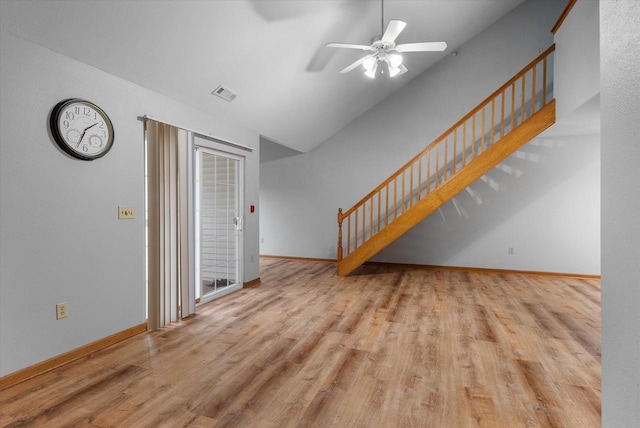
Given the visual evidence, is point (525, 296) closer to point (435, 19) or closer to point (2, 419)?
point (435, 19)

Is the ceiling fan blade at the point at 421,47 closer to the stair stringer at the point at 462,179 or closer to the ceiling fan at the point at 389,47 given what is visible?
the ceiling fan at the point at 389,47

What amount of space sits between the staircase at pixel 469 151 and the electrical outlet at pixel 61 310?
158 inches

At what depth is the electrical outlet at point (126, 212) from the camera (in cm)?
314

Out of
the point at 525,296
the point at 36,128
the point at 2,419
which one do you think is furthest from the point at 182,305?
the point at 525,296

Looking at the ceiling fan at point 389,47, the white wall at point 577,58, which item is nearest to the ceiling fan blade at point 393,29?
the ceiling fan at point 389,47

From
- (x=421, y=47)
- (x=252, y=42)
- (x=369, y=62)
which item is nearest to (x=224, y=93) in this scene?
(x=252, y=42)

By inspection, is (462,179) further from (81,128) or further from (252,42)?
(81,128)

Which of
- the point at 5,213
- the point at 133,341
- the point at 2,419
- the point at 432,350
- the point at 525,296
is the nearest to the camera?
the point at 2,419

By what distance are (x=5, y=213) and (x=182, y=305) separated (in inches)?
73.5

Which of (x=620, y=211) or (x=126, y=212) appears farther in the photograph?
(x=126, y=212)

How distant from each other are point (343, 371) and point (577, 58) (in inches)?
167

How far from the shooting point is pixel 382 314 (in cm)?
379

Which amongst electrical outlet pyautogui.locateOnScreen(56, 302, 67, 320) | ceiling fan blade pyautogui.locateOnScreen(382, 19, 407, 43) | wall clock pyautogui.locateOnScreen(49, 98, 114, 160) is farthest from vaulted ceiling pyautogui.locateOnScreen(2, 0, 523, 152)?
electrical outlet pyautogui.locateOnScreen(56, 302, 67, 320)

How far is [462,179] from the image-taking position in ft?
16.4
